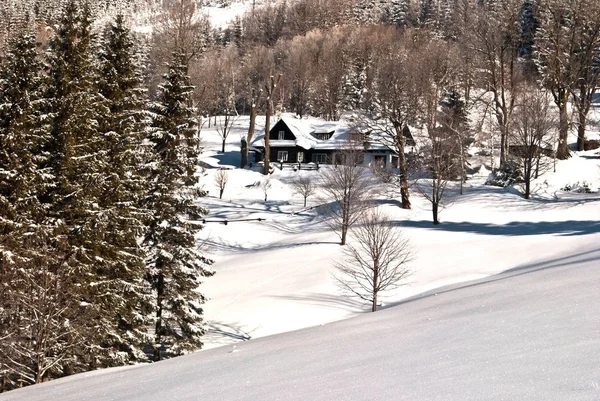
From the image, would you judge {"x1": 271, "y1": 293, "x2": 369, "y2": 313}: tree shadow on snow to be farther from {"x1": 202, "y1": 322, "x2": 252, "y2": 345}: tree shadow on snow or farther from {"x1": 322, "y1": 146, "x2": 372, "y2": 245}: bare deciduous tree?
{"x1": 322, "y1": 146, "x2": 372, "y2": 245}: bare deciduous tree

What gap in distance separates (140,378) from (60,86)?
1138cm

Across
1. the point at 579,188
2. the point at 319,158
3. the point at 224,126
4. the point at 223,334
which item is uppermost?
the point at 224,126

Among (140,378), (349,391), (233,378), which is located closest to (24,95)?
(140,378)

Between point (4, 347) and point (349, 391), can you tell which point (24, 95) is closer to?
point (4, 347)

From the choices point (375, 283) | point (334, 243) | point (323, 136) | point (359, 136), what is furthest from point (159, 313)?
point (323, 136)

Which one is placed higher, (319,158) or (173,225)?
(319,158)

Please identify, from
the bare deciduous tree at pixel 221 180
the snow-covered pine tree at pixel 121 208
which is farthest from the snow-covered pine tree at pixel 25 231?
the bare deciduous tree at pixel 221 180

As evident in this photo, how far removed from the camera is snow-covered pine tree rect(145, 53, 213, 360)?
2008 centimetres

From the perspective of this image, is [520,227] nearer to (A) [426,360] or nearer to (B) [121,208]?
(B) [121,208]

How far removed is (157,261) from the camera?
20.2 m

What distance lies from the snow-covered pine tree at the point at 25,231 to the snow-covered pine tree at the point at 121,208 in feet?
5.90

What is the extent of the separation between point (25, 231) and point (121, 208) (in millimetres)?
3320

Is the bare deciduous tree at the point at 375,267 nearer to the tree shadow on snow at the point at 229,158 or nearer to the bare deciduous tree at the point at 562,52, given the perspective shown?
the bare deciduous tree at the point at 562,52

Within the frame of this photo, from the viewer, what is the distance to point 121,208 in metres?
19.3
